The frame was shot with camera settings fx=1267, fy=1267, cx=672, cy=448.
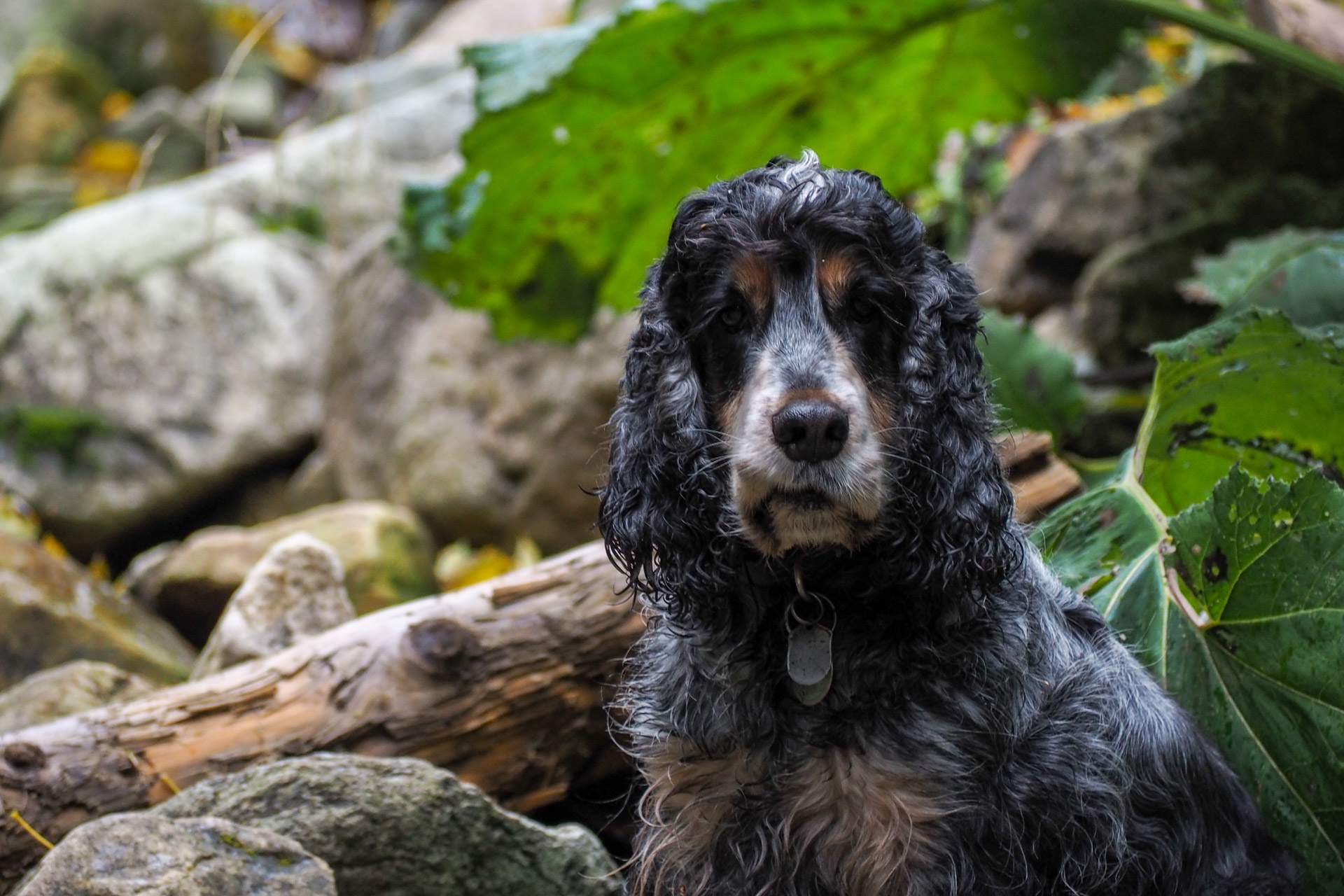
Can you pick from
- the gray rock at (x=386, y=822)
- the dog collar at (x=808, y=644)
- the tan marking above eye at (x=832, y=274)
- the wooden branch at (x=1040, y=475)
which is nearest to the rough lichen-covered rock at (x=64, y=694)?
the gray rock at (x=386, y=822)

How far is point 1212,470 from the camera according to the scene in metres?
4.56

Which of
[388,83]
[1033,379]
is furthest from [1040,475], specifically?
[388,83]

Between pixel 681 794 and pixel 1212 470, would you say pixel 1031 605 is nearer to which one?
pixel 681 794

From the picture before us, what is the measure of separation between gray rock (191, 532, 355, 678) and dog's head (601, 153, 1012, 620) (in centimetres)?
249

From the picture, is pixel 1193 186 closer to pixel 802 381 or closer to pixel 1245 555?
pixel 1245 555

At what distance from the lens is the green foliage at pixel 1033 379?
5.82 meters

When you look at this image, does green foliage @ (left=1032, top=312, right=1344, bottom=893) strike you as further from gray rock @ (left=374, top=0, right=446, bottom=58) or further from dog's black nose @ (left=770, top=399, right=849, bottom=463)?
gray rock @ (left=374, top=0, right=446, bottom=58)

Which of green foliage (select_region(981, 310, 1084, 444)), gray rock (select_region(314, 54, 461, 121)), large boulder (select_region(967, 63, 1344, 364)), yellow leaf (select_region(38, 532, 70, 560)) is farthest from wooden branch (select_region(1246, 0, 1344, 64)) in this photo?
gray rock (select_region(314, 54, 461, 121))

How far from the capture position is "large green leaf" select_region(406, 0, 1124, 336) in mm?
5766

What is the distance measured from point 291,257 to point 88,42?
986cm

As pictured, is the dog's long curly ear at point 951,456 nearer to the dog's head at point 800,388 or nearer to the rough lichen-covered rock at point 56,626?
the dog's head at point 800,388

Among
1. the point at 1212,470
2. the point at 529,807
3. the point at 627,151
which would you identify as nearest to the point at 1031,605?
the point at 1212,470

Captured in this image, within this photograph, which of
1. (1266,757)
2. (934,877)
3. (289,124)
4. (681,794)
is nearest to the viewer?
(934,877)

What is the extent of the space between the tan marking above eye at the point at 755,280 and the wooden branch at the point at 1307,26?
405cm
